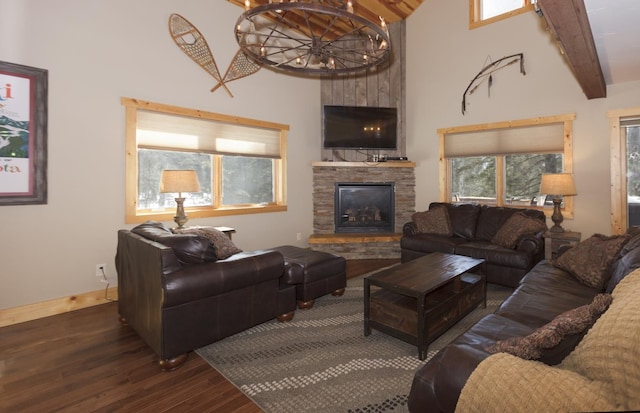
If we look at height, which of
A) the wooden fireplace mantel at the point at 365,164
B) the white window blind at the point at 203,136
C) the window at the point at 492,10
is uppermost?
the window at the point at 492,10

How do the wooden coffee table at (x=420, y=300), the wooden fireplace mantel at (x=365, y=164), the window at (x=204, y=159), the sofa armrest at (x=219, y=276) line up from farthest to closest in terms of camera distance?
the wooden fireplace mantel at (x=365, y=164), the window at (x=204, y=159), the wooden coffee table at (x=420, y=300), the sofa armrest at (x=219, y=276)

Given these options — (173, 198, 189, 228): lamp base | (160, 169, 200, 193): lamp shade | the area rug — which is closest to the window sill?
(173, 198, 189, 228): lamp base

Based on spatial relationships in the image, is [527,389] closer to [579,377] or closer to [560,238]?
[579,377]

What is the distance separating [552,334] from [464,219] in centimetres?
378

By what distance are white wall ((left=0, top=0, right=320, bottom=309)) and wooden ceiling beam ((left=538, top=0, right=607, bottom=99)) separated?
12.0 feet

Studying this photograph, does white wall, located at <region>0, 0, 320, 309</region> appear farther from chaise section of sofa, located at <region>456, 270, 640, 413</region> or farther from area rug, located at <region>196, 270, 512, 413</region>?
chaise section of sofa, located at <region>456, 270, 640, 413</region>

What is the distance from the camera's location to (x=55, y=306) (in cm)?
317

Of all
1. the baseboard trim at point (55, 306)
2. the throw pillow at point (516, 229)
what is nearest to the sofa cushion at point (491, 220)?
the throw pillow at point (516, 229)

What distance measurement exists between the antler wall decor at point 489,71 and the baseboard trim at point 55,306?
542 cm

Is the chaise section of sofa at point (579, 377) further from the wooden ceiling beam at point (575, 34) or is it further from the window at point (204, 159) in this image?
→ the window at point (204, 159)

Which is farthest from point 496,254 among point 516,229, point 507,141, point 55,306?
point 55,306

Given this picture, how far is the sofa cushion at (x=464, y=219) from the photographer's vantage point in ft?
15.1

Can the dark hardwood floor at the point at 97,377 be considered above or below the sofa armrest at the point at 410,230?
below

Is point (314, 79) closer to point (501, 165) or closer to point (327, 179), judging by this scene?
point (327, 179)
